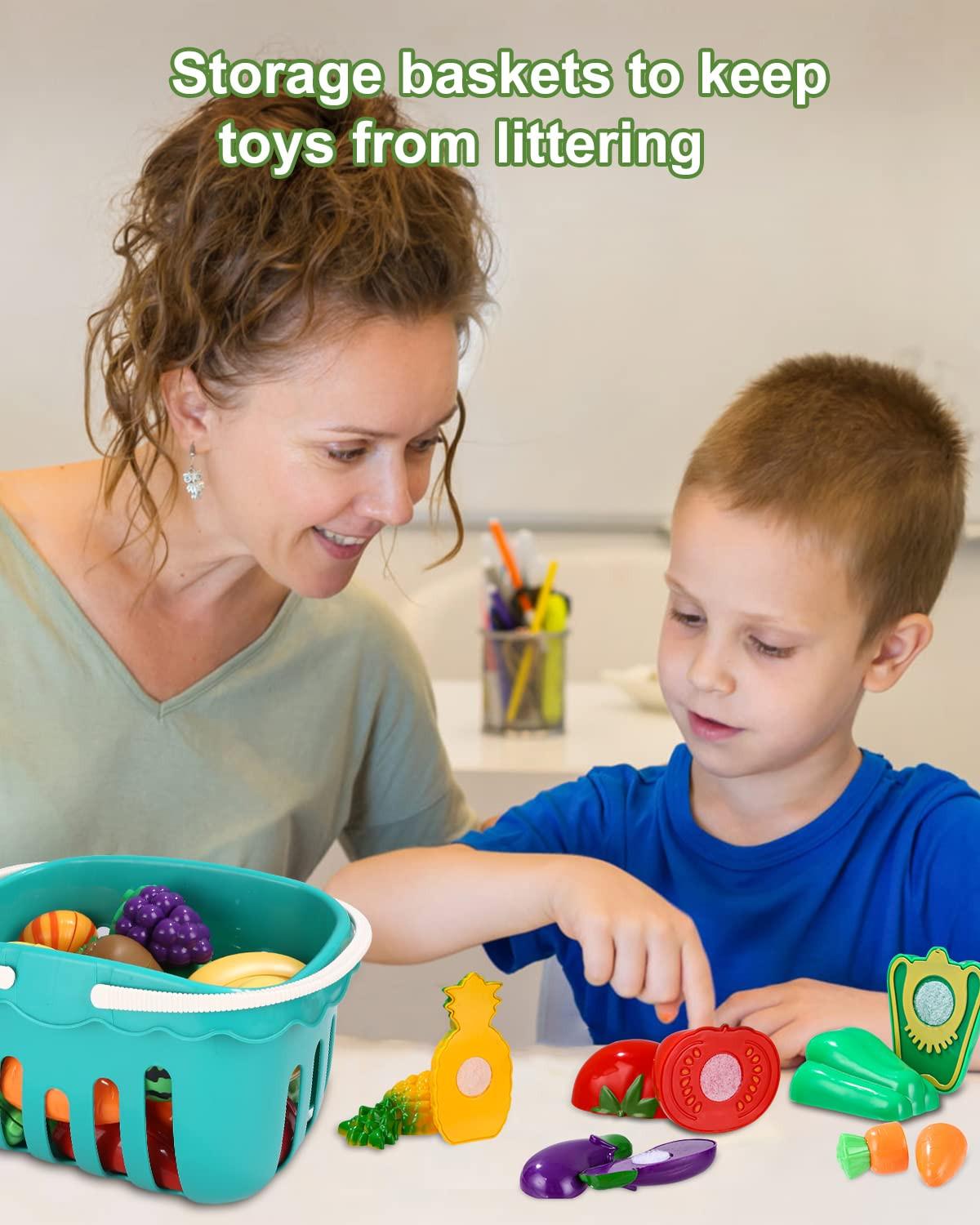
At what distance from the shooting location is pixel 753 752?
966 millimetres

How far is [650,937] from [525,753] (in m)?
1.01

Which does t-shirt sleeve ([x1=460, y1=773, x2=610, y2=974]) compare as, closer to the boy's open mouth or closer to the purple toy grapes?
the boy's open mouth

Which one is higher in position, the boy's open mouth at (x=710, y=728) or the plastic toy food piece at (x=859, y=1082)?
the boy's open mouth at (x=710, y=728)

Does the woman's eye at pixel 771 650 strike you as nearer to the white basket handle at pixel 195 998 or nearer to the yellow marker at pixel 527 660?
the white basket handle at pixel 195 998

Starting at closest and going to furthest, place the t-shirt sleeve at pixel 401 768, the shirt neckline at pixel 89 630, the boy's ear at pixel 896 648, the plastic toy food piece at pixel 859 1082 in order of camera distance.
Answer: the plastic toy food piece at pixel 859 1082 < the boy's ear at pixel 896 648 < the shirt neckline at pixel 89 630 < the t-shirt sleeve at pixel 401 768

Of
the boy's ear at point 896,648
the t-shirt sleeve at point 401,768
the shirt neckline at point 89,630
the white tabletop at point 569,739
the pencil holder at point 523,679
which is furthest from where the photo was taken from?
the pencil holder at point 523,679

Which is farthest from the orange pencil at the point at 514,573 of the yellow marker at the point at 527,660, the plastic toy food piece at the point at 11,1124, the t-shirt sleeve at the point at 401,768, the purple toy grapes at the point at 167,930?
the plastic toy food piece at the point at 11,1124

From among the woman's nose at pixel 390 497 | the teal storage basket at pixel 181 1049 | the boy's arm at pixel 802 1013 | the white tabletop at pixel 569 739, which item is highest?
the woman's nose at pixel 390 497

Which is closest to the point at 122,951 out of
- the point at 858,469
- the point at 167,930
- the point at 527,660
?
the point at 167,930

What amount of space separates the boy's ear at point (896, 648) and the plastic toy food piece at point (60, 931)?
0.57 meters

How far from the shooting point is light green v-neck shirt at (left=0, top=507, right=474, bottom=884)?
108 cm

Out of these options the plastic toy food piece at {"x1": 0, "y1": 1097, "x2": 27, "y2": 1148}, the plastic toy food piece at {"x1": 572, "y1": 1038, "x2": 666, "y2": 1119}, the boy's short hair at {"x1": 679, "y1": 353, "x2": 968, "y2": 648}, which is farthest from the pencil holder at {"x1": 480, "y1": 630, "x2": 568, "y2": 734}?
the plastic toy food piece at {"x1": 0, "y1": 1097, "x2": 27, "y2": 1148}

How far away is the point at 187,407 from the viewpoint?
107cm

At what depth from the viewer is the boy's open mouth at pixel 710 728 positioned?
96 cm
